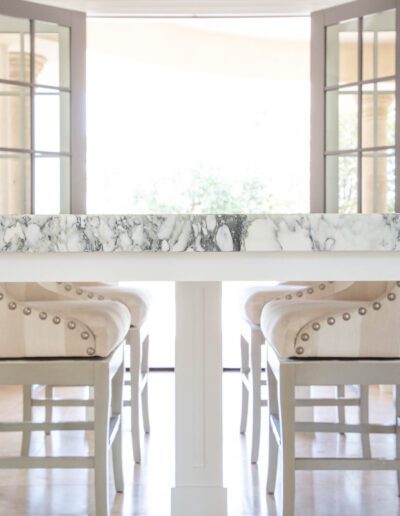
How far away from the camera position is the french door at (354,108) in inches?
149

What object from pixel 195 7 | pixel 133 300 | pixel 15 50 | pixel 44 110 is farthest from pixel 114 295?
pixel 195 7

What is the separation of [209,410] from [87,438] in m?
1.34

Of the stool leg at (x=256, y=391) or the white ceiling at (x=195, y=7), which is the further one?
the white ceiling at (x=195, y=7)

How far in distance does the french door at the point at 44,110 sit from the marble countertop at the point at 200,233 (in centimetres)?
283

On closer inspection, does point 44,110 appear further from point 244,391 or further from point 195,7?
point 244,391

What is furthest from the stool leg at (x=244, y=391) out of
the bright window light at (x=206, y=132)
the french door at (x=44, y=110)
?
the bright window light at (x=206, y=132)

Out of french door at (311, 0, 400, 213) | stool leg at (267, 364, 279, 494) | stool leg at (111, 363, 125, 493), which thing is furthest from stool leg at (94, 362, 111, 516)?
french door at (311, 0, 400, 213)

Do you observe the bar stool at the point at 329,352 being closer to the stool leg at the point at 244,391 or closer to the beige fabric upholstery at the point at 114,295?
the beige fabric upholstery at the point at 114,295

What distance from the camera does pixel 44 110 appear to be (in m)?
3.90

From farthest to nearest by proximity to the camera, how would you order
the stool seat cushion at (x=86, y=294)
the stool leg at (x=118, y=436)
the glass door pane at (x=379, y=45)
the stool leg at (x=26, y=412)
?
the glass door pane at (x=379, y=45) < the stool leg at (x=26, y=412) < the stool seat cushion at (x=86, y=294) < the stool leg at (x=118, y=436)

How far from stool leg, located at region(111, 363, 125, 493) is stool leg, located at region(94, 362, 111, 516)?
394 mm

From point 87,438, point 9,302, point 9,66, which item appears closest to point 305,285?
point 87,438

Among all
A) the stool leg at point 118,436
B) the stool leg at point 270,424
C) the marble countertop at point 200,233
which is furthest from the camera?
the stool leg at point 118,436

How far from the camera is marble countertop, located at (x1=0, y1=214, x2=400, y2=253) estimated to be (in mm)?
1060
